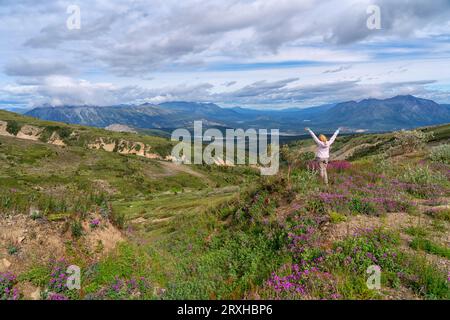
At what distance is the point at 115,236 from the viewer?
12258 mm

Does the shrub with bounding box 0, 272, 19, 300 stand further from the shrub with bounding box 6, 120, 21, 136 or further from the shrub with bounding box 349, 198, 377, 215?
the shrub with bounding box 6, 120, 21, 136

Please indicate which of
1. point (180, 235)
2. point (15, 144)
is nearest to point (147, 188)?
point (15, 144)

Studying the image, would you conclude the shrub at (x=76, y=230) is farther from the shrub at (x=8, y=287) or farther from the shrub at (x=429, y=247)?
the shrub at (x=429, y=247)

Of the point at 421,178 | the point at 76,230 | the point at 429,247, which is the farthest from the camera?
the point at 421,178

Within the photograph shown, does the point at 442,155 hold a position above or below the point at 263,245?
above

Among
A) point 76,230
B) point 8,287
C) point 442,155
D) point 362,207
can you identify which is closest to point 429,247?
point 362,207

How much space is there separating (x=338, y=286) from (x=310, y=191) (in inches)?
278

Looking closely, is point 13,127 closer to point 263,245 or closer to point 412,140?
point 412,140

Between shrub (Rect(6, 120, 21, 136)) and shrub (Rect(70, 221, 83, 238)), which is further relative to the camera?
shrub (Rect(6, 120, 21, 136))

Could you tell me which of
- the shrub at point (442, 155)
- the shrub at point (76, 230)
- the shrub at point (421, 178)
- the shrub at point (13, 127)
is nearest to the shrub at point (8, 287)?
the shrub at point (76, 230)

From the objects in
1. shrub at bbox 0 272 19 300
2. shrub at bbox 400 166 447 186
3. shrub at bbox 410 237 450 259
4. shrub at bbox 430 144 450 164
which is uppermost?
shrub at bbox 430 144 450 164

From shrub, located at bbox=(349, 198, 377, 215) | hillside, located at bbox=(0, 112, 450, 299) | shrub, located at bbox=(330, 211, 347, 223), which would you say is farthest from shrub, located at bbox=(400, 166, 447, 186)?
shrub, located at bbox=(330, 211, 347, 223)

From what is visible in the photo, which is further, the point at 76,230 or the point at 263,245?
the point at 263,245
